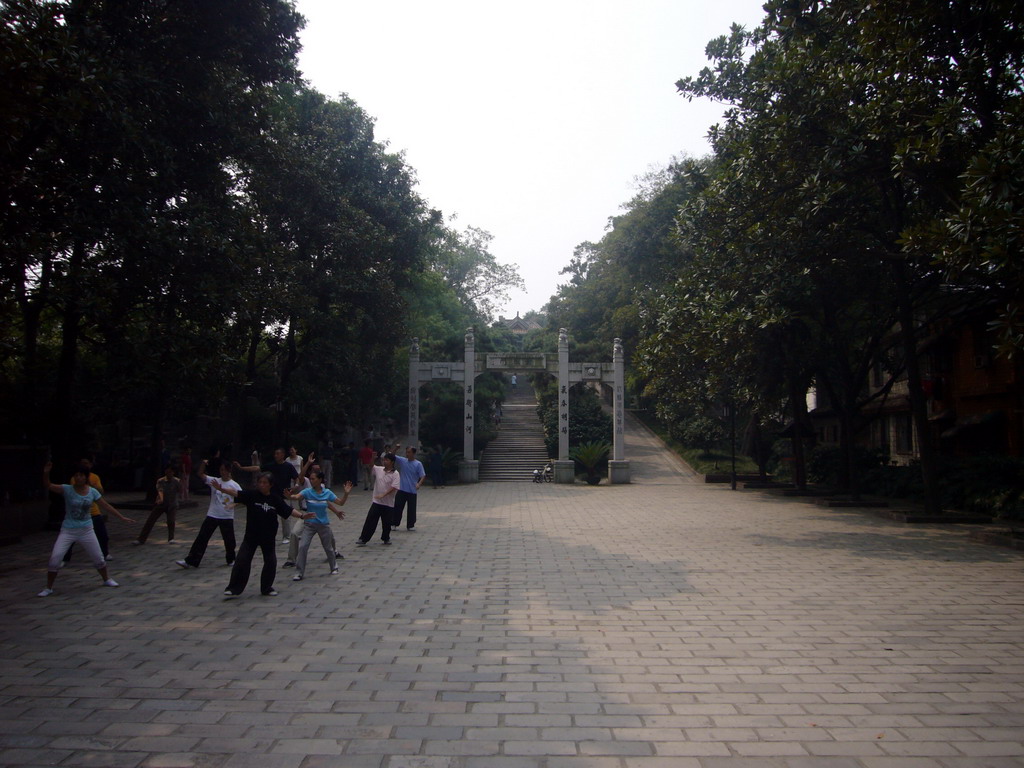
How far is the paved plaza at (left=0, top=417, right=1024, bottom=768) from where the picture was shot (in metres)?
Answer: 4.31

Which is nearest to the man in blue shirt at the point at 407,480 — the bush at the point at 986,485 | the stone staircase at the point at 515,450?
the bush at the point at 986,485

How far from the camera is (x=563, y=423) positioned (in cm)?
2989

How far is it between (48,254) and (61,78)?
104 inches

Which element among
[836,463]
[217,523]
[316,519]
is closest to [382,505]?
[316,519]

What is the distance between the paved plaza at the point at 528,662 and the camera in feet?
14.1

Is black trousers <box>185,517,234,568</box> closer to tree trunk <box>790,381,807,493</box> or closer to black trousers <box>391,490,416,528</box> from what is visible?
black trousers <box>391,490,416,528</box>

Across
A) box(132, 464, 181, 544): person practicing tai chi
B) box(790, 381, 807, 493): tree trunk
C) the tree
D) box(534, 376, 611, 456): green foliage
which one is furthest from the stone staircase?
the tree

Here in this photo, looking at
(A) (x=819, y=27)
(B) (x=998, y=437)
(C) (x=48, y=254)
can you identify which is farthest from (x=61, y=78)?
(B) (x=998, y=437)

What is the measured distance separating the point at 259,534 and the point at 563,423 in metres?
22.2

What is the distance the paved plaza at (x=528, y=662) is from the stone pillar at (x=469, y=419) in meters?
17.8

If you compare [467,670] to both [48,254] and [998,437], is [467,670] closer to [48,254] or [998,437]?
[48,254]

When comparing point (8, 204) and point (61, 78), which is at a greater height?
point (61, 78)

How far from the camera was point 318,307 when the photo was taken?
24203mm

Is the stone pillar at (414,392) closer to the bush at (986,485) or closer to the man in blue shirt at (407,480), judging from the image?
the man in blue shirt at (407,480)
